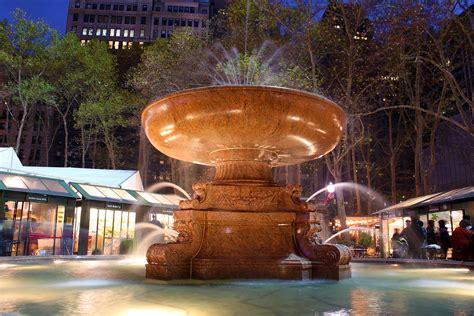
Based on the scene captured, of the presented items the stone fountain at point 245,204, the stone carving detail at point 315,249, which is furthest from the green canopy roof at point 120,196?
the stone carving detail at point 315,249

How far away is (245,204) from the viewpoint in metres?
6.17

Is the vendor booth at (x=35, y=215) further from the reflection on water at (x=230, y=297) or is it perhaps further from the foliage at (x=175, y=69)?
the foliage at (x=175, y=69)

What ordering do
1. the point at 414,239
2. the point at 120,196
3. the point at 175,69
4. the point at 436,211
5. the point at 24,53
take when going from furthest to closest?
the point at 24,53
the point at 175,69
the point at 120,196
the point at 436,211
the point at 414,239

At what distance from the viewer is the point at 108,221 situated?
20578 millimetres

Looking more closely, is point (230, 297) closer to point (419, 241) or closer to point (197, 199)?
point (197, 199)

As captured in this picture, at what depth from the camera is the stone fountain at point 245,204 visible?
561 centimetres

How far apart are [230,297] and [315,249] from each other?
7.16ft

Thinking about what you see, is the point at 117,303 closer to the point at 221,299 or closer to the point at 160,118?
the point at 221,299

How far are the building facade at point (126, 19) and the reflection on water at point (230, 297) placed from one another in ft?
286

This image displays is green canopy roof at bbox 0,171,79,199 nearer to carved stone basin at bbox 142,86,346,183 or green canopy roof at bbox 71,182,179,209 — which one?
green canopy roof at bbox 71,182,179,209

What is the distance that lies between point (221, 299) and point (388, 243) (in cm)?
1832

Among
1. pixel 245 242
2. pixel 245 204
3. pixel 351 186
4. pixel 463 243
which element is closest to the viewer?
pixel 245 242

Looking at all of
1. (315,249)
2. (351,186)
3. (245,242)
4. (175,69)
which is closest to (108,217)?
(175,69)

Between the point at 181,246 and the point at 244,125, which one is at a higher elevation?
the point at 244,125
